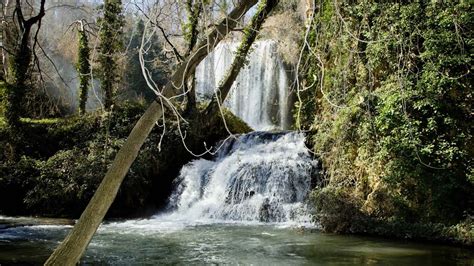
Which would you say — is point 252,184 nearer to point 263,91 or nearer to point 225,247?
point 225,247

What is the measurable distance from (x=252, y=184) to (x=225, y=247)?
4797 millimetres

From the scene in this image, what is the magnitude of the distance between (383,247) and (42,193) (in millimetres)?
9256

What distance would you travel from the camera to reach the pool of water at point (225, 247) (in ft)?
25.6

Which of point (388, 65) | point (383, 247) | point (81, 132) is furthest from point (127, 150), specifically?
point (81, 132)

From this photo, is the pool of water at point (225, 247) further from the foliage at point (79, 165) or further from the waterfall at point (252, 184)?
the foliage at point (79, 165)

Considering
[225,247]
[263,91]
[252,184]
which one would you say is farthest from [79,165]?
[263,91]

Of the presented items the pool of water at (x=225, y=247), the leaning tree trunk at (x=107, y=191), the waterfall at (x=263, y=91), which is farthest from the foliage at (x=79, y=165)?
the leaning tree trunk at (x=107, y=191)

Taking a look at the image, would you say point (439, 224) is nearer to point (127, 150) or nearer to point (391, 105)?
point (391, 105)

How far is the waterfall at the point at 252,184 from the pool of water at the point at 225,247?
1210 millimetres

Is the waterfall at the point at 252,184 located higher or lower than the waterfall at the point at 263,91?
lower

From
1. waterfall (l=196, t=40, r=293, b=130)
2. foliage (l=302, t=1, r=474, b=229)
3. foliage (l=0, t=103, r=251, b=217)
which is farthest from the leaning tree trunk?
waterfall (l=196, t=40, r=293, b=130)

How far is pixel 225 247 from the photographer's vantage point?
349 inches

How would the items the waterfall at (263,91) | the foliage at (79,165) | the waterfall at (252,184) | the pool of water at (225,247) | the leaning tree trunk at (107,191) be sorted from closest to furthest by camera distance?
the leaning tree trunk at (107,191)
the pool of water at (225,247)
the waterfall at (252,184)
the foliage at (79,165)
the waterfall at (263,91)

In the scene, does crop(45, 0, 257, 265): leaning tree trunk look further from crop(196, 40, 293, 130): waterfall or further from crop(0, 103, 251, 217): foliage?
crop(196, 40, 293, 130): waterfall
